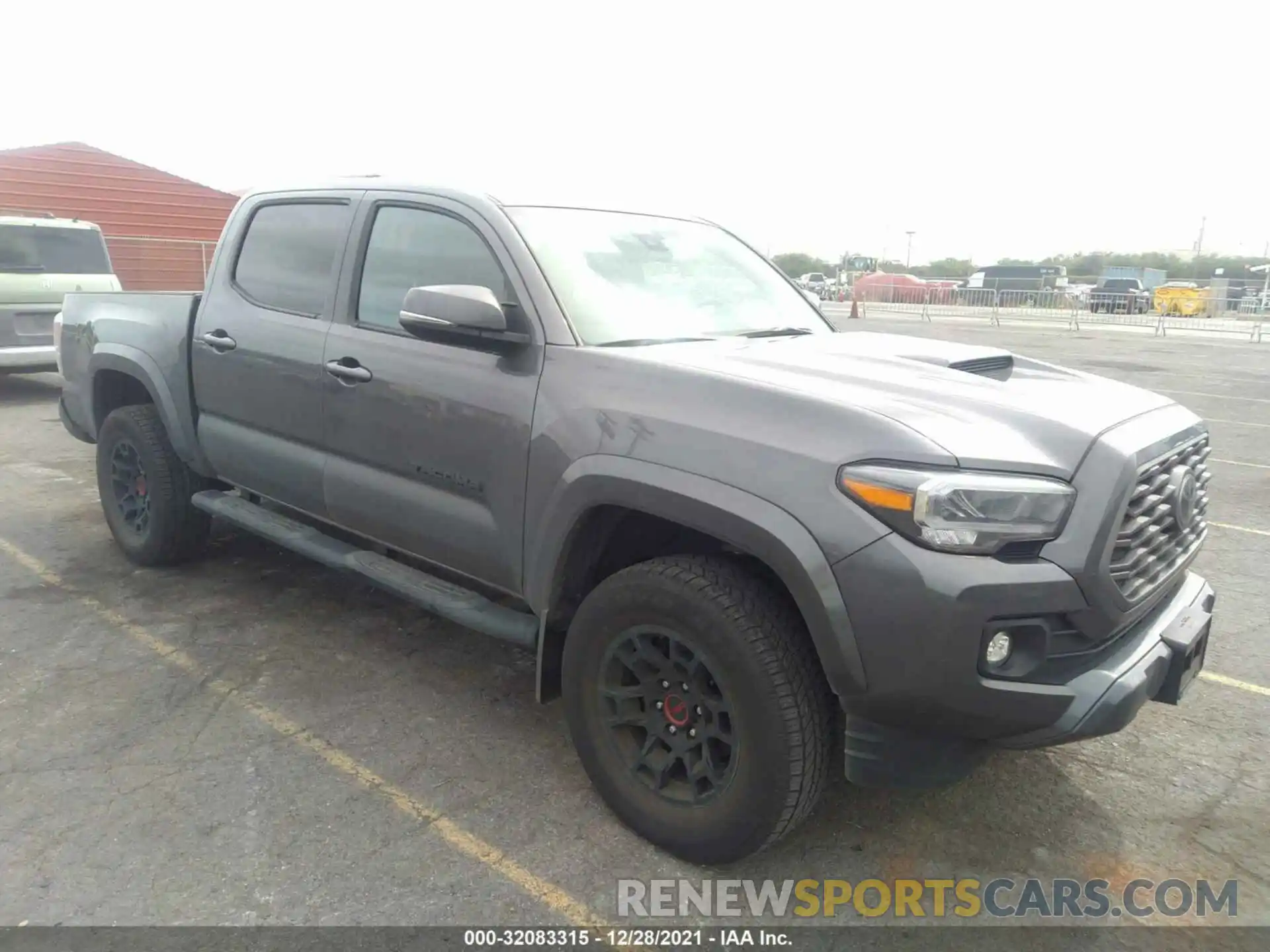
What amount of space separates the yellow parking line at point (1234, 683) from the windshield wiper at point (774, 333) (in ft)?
6.98

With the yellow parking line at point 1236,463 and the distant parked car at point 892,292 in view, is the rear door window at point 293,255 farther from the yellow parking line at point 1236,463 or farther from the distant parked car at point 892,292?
the distant parked car at point 892,292

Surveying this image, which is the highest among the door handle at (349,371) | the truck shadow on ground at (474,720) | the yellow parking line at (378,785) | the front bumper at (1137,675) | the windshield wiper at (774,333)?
the windshield wiper at (774,333)

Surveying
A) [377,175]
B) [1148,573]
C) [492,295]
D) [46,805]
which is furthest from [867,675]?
[377,175]

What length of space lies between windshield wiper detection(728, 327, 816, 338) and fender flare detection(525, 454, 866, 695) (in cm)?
95

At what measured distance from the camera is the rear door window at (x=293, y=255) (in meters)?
3.90

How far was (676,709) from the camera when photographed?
2.73 m

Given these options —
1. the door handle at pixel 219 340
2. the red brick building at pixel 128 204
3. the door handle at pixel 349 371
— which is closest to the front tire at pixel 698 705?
the door handle at pixel 349 371

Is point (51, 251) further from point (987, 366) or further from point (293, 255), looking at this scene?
point (987, 366)

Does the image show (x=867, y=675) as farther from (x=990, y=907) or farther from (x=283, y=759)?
(x=283, y=759)

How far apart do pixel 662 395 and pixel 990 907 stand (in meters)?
1.67

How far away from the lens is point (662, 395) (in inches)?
107

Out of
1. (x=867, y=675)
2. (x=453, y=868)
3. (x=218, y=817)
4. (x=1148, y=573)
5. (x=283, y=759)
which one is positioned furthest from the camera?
(x=283, y=759)

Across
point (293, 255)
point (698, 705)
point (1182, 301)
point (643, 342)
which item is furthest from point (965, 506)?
point (1182, 301)

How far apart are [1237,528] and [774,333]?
14.8 feet
